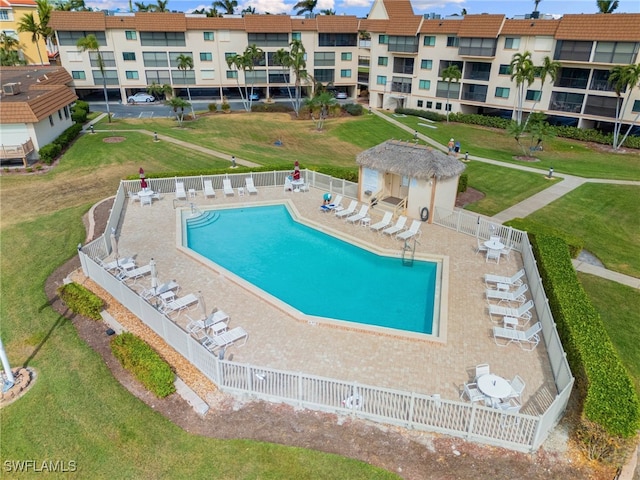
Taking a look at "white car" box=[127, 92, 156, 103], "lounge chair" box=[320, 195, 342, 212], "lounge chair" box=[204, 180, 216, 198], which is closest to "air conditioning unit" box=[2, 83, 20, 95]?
"white car" box=[127, 92, 156, 103]

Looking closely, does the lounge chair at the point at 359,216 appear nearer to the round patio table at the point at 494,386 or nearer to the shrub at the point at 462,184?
the shrub at the point at 462,184

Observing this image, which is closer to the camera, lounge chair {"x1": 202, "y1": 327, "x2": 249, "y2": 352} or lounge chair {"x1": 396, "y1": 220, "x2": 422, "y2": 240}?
lounge chair {"x1": 202, "y1": 327, "x2": 249, "y2": 352}

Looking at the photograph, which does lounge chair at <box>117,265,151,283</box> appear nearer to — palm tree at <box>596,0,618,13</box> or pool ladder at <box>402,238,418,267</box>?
pool ladder at <box>402,238,418,267</box>

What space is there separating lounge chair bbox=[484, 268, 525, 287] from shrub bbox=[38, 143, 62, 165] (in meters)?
31.8

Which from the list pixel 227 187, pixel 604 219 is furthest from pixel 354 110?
pixel 604 219

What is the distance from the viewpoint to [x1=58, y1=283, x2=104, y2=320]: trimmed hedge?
15820mm

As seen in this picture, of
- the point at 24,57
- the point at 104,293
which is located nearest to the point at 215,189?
the point at 104,293

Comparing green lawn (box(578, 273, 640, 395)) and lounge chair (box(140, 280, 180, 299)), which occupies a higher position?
lounge chair (box(140, 280, 180, 299))

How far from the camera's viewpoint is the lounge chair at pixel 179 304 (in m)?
15.6

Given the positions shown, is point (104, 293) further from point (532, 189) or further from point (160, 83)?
point (160, 83)

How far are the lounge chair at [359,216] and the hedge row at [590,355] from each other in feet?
29.3

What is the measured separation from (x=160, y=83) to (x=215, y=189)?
131ft

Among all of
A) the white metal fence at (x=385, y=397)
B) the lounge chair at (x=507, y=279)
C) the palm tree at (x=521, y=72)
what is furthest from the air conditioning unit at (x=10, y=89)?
the palm tree at (x=521, y=72)

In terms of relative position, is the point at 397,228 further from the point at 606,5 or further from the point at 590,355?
the point at 606,5
